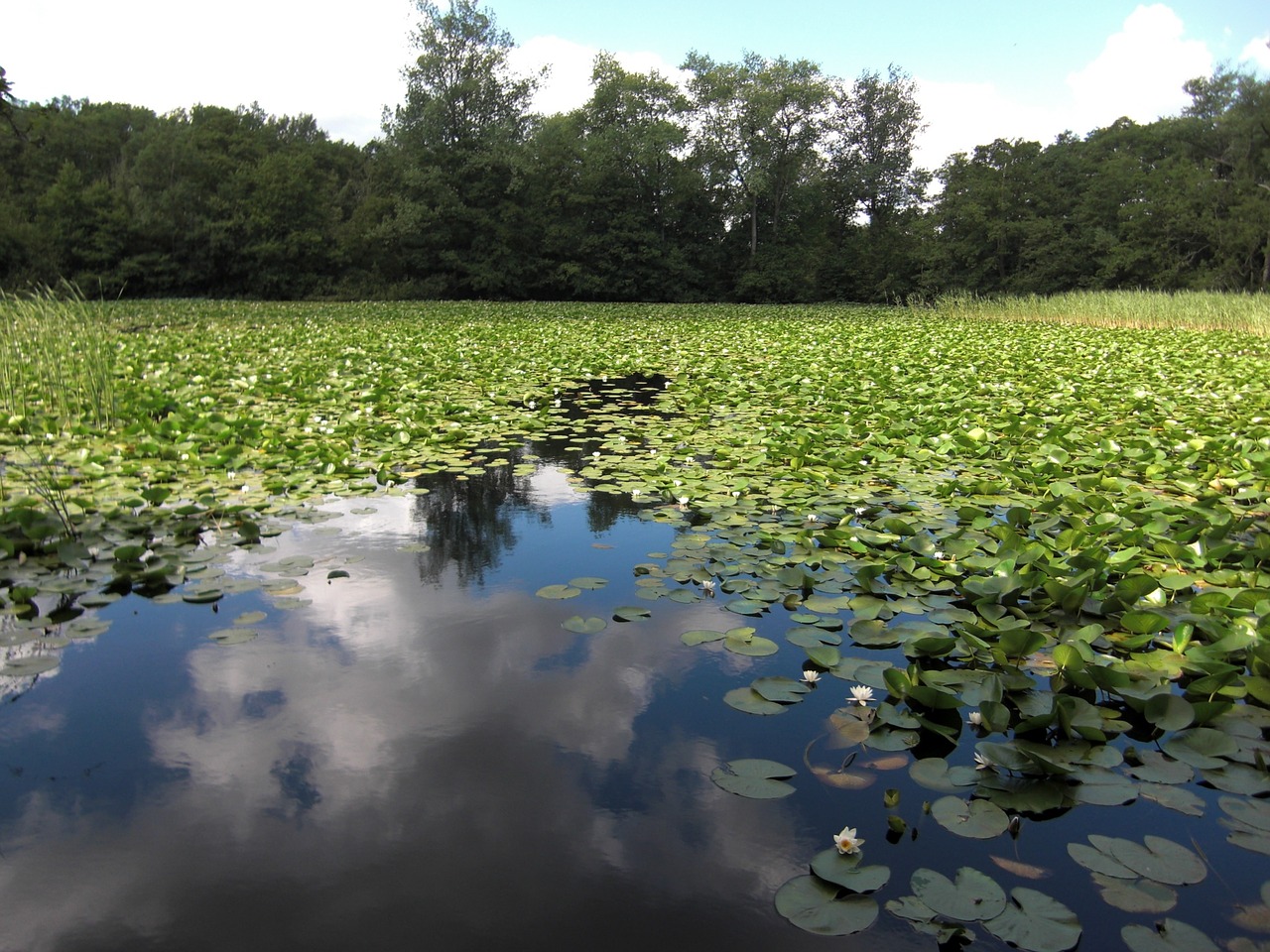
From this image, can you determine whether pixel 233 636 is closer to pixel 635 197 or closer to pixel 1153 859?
pixel 1153 859

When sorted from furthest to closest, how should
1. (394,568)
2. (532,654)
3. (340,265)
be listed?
(340,265)
(394,568)
(532,654)

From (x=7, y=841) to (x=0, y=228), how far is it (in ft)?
89.2

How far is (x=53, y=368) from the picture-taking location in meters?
5.92

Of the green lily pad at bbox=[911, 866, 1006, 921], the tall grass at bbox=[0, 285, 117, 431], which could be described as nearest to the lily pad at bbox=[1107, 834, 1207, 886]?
the green lily pad at bbox=[911, 866, 1006, 921]

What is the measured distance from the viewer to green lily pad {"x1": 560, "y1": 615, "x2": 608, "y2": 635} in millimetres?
2490

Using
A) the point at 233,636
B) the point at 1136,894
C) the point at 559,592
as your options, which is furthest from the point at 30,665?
the point at 1136,894

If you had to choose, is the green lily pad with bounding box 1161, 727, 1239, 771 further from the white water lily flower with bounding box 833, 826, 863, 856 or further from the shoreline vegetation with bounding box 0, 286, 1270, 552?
the shoreline vegetation with bounding box 0, 286, 1270, 552

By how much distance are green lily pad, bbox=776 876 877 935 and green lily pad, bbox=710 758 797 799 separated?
0.83 feet

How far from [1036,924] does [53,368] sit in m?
7.08

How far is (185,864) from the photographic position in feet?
4.86

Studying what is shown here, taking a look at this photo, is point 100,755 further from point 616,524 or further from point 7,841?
point 616,524

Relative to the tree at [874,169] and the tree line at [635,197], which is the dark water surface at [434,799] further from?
the tree at [874,169]

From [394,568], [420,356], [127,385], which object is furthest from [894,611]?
[420,356]

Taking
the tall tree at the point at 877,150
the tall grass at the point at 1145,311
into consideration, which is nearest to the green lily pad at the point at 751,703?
the tall grass at the point at 1145,311
